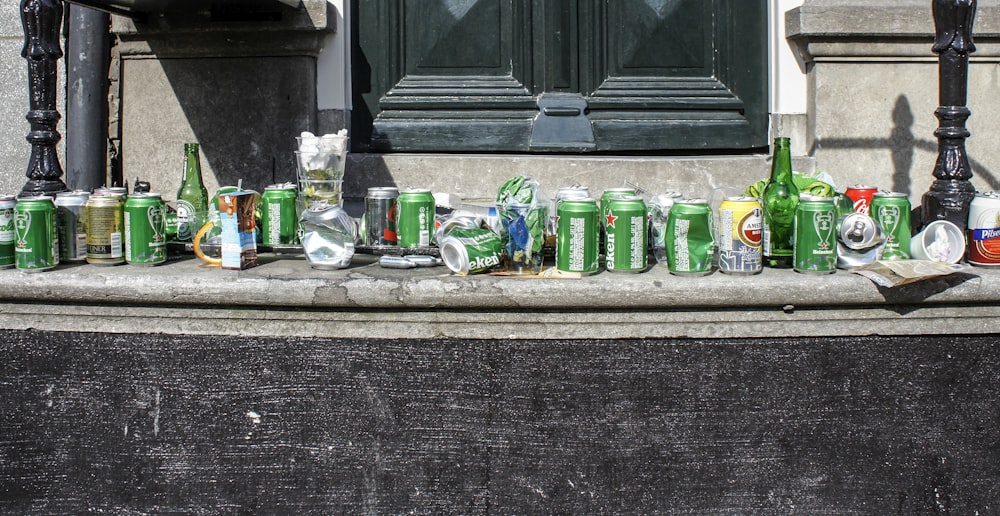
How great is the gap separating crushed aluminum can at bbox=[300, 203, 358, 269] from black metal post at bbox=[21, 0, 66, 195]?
1.18 m

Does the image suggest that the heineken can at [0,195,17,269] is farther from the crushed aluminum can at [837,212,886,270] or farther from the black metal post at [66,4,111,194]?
the crushed aluminum can at [837,212,886,270]

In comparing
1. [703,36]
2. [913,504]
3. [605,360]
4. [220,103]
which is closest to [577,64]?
[703,36]

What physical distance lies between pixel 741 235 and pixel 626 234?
13.6 inches

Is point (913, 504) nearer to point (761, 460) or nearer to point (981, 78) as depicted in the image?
point (761, 460)

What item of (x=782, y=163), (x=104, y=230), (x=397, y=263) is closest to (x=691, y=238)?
(x=782, y=163)

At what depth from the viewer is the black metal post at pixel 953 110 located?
9.60 feet

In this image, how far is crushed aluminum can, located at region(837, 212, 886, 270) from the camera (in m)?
2.59

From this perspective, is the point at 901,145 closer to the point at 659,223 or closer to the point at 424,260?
the point at 659,223

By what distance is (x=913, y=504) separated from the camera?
8.20 feet

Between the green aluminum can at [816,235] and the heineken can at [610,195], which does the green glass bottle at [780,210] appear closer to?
the green aluminum can at [816,235]

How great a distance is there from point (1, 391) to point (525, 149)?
98.6 inches

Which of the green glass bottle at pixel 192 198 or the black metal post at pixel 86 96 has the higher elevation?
the black metal post at pixel 86 96

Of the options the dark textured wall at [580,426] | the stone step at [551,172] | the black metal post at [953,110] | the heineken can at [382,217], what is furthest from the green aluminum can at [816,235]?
the stone step at [551,172]

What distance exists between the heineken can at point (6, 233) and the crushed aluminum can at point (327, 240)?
3.08ft
